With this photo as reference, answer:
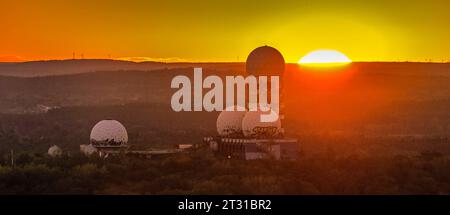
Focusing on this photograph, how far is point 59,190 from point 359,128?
7291cm

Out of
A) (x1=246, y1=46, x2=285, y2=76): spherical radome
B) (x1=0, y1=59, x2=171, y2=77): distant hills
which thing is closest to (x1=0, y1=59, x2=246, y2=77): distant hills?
(x1=0, y1=59, x2=171, y2=77): distant hills

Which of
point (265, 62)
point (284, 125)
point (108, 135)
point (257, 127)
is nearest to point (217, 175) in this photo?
point (257, 127)

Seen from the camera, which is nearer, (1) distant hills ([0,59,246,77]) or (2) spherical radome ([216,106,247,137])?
(2) spherical radome ([216,106,247,137])

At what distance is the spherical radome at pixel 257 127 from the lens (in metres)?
55.6

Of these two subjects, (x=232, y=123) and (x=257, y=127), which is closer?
(x=257, y=127)

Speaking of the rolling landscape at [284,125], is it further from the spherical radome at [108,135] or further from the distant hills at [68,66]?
the spherical radome at [108,135]

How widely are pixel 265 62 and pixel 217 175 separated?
545 inches

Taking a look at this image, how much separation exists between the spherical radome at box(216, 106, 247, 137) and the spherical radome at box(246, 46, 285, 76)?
326cm
